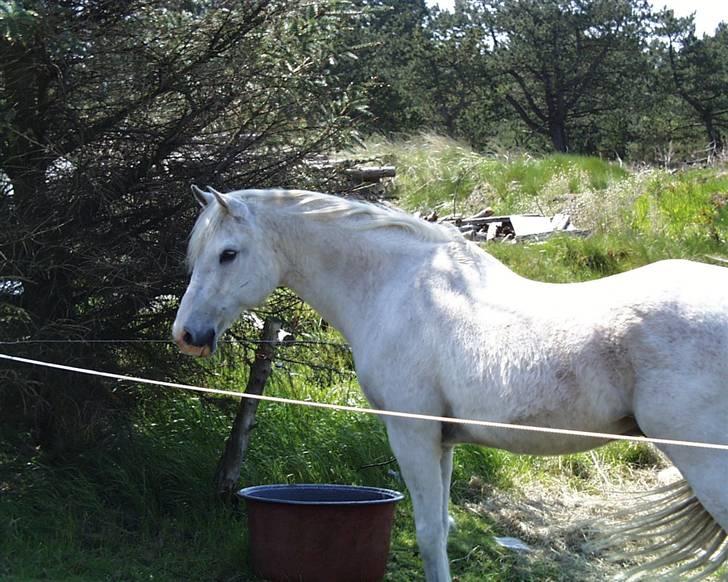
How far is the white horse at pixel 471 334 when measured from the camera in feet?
11.5

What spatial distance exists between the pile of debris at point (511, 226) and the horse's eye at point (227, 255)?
23.7 ft

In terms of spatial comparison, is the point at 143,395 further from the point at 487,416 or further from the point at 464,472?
the point at 487,416

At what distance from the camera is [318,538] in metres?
4.68

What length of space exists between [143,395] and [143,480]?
23.1 inches

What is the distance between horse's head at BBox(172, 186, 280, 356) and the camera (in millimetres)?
4277

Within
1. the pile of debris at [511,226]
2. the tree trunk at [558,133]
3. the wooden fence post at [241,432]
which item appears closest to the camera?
the wooden fence post at [241,432]

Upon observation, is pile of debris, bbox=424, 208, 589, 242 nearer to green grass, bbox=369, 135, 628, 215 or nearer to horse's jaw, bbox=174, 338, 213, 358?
green grass, bbox=369, 135, 628, 215

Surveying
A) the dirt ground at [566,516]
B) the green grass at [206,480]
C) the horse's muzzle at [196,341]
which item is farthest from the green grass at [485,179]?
the horse's muzzle at [196,341]

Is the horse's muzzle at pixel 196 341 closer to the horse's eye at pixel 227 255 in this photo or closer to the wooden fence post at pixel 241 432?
the horse's eye at pixel 227 255

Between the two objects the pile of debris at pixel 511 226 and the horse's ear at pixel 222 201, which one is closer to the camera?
the horse's ear at pixel 222 201

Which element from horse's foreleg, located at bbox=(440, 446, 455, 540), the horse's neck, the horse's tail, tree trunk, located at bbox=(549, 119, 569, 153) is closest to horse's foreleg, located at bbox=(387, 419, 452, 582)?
horse's foreleg, located at bbox=(440, 446, 455, 540)

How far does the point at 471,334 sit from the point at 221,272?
120 centimetres

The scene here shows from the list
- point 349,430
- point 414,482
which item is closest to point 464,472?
point 349,430

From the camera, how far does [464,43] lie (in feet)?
103
